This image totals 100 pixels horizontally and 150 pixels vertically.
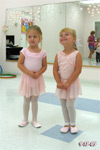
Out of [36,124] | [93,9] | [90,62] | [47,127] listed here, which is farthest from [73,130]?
[93,9]

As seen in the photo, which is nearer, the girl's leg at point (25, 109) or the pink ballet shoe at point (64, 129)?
the pink ballet shoe at point (64, 129)

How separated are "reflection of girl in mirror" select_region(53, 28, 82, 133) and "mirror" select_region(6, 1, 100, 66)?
341cm

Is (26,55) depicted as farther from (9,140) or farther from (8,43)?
(8,43)

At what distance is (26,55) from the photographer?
2.24m

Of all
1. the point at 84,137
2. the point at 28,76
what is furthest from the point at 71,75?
the point at 84,137

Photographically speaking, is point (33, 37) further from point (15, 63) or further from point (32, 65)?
point (15, 63)

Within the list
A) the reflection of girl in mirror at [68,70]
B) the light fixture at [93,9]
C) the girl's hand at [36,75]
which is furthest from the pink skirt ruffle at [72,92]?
the light fixture at [93,9]

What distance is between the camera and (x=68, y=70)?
206 centimetres

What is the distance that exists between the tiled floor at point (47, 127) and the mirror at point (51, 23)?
2.47 m

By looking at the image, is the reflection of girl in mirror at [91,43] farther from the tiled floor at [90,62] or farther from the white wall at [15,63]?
the white wall at [15,63]

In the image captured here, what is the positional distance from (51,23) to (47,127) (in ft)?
14.0

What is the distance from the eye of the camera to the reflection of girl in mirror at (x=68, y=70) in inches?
80.4

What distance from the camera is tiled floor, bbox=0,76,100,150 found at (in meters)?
1.90

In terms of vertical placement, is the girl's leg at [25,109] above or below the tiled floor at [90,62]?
below
